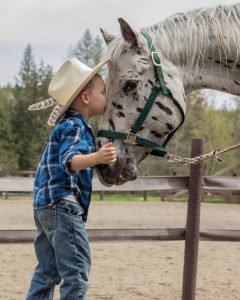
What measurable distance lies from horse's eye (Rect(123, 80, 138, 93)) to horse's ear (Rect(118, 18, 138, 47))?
7.0 inches

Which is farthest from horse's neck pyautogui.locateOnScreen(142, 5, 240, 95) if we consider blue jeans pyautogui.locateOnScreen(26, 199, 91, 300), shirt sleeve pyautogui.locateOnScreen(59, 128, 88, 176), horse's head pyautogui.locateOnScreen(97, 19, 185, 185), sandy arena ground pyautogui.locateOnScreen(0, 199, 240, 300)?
sandy arena ground pyautogui.locateOnScreen(0, 199, 240, 300)

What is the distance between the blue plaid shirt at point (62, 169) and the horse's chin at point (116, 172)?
119 mm

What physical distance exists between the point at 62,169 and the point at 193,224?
2.24m

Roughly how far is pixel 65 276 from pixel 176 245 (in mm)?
6033

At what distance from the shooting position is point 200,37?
2.73 metres

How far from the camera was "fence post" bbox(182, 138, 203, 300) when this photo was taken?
4348 millimetres

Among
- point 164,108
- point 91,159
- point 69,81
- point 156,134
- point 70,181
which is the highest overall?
point 69,81

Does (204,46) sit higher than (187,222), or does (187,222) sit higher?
(204,46)

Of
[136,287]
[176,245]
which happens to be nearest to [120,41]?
[136,287]

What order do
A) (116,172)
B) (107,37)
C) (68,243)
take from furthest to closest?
(107,37) < (116,172) < (68,243)

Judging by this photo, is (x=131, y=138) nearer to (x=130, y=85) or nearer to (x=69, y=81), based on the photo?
(x=130, y=85)

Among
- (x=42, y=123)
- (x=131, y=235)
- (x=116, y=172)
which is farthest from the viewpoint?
(x=42, y=123)

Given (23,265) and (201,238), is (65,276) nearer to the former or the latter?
(201,238)

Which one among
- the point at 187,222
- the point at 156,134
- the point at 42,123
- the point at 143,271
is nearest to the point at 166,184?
the point at 187,222
